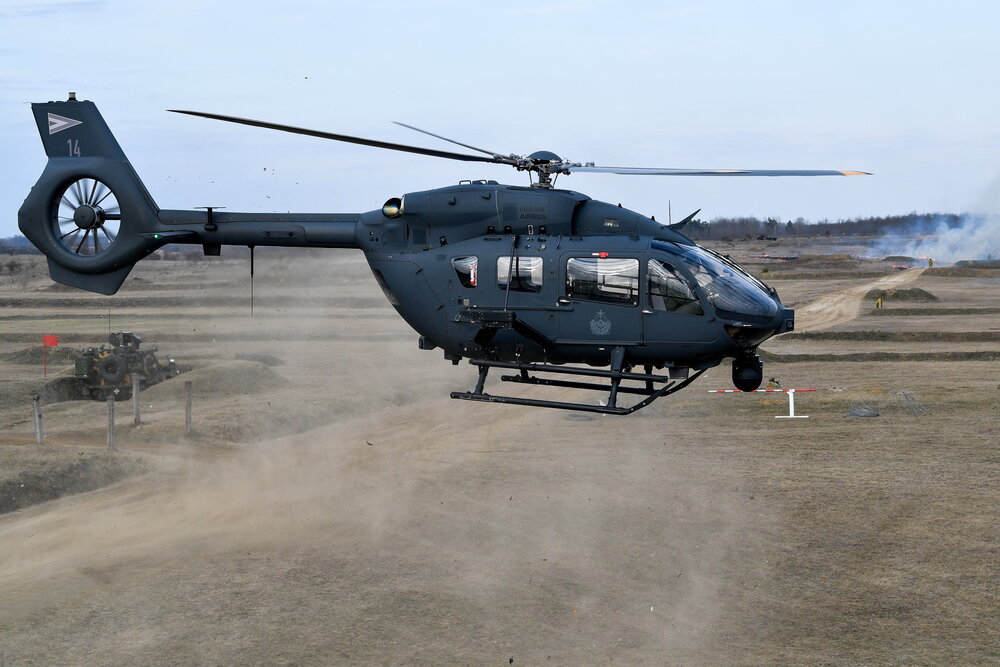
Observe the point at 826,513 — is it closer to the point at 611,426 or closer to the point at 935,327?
the point at 611,426

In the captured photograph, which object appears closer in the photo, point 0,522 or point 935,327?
point 0,522

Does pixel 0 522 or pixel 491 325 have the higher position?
pixel 491 325

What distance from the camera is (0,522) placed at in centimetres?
1992

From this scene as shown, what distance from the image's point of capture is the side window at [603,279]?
1452cm

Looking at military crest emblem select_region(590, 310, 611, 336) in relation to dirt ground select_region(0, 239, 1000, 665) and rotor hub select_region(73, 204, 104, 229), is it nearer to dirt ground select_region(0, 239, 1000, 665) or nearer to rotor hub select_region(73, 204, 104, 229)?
dirt ground select_region(0, 239, 1000, 665)

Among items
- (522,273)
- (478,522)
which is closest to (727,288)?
(522,273)

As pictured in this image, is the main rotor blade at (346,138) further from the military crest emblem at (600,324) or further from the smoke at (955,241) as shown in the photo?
the smoke at (955,241)

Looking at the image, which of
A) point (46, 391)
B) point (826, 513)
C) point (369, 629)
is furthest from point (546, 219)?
point (46, 391)

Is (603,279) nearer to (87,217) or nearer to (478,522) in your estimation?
(478,522)

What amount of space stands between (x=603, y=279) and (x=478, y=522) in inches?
313

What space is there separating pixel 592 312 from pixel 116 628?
901 cm

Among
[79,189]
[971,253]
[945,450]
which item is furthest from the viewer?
[971,253]

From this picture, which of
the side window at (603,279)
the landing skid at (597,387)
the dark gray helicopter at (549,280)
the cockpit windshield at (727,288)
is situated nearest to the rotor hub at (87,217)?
the dark gray helicopter at (549,280)

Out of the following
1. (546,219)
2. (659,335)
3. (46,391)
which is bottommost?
(46,391)
